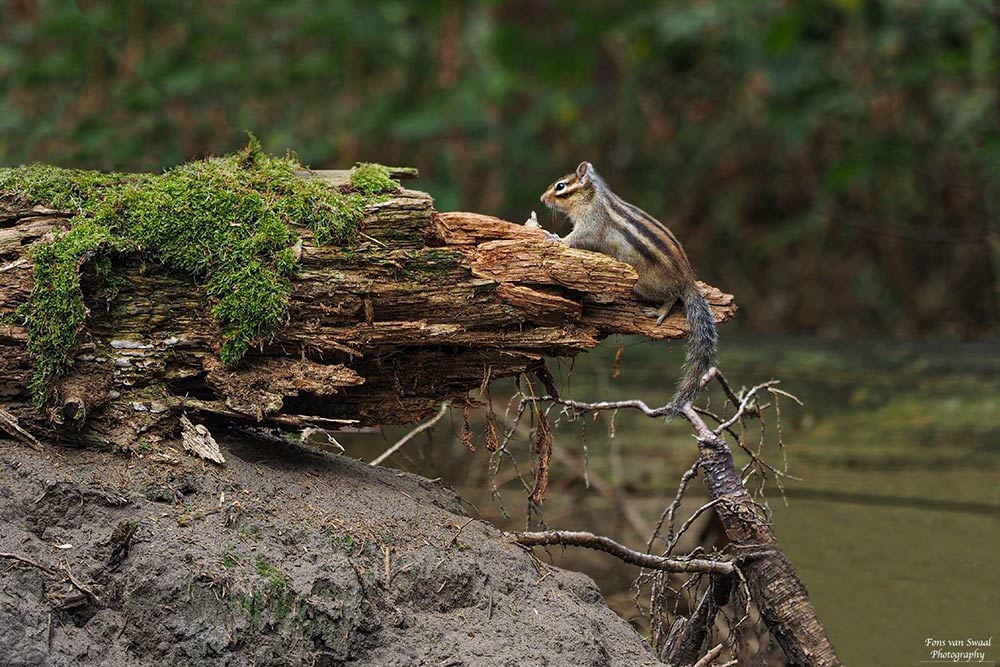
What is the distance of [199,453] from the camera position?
140 inches

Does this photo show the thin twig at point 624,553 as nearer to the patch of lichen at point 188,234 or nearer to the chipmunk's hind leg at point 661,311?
the chipmunk's hind leg at point 661,311

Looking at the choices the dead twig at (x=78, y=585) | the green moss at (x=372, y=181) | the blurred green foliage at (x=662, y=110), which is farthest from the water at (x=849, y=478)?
the blurred green foliage at (x=662, y=110)

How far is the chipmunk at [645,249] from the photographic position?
449 centimetres

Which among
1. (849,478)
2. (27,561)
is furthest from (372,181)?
(849,478)

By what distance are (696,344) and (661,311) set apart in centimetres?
19

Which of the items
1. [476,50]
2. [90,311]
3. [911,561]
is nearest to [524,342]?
[90,311]

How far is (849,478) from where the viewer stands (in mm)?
7449

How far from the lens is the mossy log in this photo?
3.54 metres

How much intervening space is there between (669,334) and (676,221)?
31.8ft

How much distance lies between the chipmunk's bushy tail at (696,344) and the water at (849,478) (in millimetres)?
1242

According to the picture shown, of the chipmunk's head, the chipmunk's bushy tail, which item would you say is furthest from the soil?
the chipmunk's head

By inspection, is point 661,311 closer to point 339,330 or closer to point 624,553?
point 624,553

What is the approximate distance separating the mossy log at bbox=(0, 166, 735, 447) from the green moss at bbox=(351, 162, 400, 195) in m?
0.05

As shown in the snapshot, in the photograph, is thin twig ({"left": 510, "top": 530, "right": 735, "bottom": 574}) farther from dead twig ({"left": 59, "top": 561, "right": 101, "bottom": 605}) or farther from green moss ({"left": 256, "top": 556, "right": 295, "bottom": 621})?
dead twig ({"left": 59, "top": 561, "right": 101, "bottom": 605})
